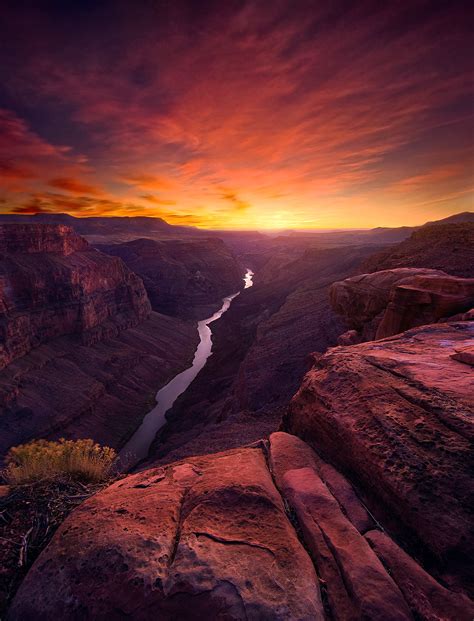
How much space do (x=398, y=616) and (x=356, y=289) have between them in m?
18.8

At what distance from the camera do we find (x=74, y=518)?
5.49m

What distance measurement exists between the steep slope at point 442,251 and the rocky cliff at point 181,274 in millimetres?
64191

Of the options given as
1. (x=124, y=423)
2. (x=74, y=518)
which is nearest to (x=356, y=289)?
(x=74, y=518)

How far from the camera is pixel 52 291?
44.5m

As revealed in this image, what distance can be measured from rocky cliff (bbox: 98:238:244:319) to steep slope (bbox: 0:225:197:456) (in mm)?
30478

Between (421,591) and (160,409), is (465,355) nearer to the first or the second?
(421,591)

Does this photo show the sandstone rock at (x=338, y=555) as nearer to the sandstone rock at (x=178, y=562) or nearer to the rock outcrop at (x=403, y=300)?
the sandstone rock at (x=178, y=562)

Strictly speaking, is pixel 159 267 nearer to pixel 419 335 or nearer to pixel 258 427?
pixel 258 427

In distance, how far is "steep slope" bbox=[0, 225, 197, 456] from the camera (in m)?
32.7

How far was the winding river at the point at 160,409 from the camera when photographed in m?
33.1

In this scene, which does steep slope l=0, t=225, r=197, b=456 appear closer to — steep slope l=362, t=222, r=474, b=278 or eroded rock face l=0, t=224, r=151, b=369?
eroded rock face l=0, t=224, r=151, b=369

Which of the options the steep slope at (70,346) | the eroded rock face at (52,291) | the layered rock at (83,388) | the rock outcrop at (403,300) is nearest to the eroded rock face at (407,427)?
the rock outcrop at (403,300)

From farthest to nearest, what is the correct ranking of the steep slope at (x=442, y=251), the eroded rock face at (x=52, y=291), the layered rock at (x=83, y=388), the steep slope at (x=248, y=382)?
1. the eroded rock face at (x=52, y=291)
2. the layered rock at (x=83, y=388)
3. the steep slope at (x=442, y=251)
4. the steep slope at (x=248, y=382)

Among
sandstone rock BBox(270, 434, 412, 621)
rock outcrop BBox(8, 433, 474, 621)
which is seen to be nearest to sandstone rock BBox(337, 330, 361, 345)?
sandstone rock BBox(270, 434, 412, 621)
